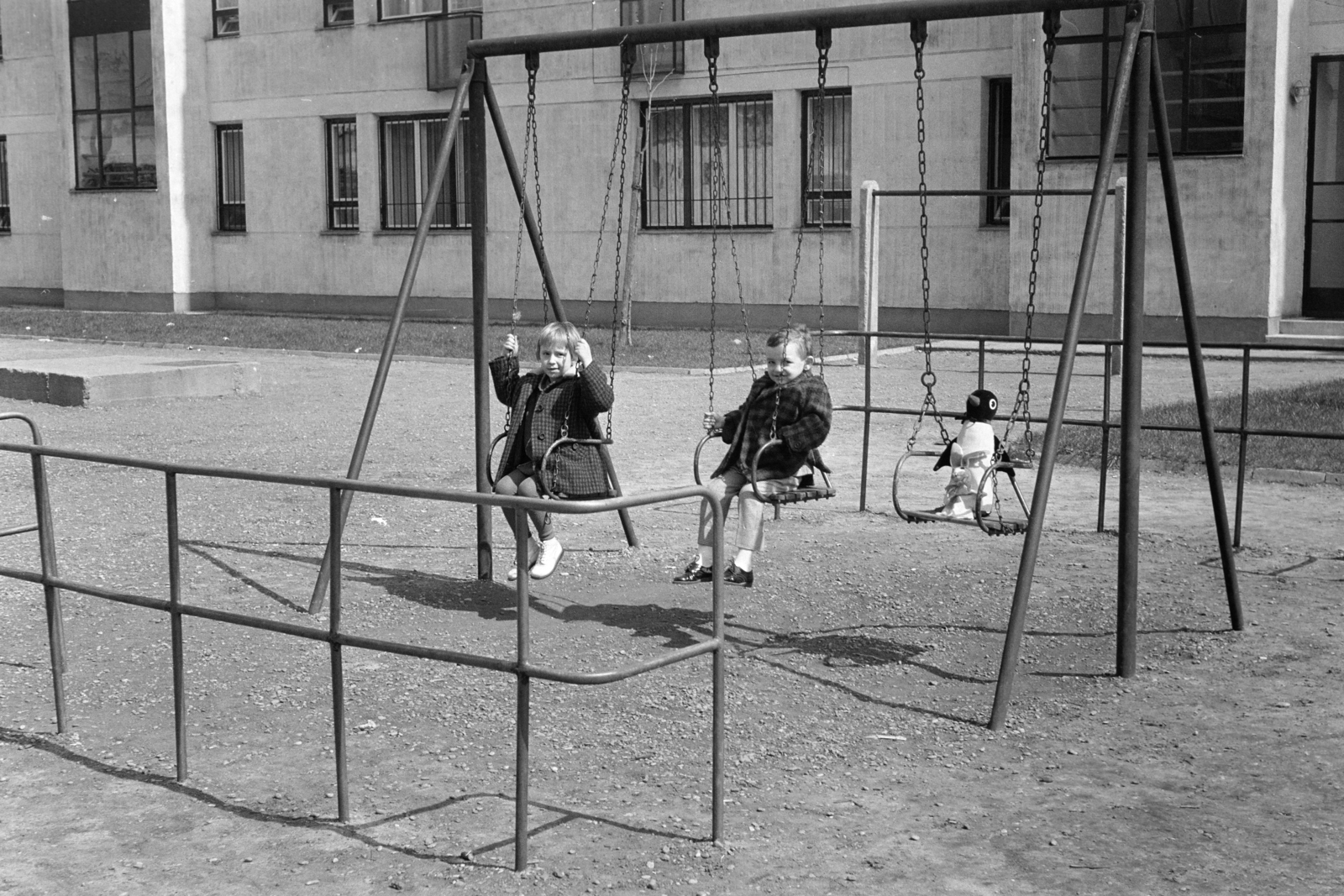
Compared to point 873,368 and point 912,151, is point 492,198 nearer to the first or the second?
point 912,151

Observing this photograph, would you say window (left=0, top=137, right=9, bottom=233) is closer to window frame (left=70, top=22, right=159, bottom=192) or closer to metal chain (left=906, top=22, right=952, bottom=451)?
window frame (left=70, top=22, right=159, bottom=192)

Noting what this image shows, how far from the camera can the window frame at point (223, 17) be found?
31969 mm

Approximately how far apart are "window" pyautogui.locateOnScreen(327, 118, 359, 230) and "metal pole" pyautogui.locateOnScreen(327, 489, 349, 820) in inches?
1033

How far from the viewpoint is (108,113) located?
32812 mm

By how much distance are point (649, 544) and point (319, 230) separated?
76.0 ft

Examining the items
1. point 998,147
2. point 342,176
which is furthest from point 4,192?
point 998,147

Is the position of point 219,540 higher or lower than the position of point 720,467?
lower

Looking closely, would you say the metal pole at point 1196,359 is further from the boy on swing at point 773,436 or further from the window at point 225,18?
the window at point 225,18

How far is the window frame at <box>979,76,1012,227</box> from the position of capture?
77.5 ft


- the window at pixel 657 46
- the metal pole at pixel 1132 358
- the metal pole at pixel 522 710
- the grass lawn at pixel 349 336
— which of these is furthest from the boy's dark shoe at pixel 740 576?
the window at pixel 657 46

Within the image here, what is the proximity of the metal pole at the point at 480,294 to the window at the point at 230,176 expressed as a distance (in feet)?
82.0

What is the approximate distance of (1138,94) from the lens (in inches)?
255

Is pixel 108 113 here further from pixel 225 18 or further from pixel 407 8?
pixel 407 8

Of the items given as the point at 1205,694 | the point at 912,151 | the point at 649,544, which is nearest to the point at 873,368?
the point at 912,151
